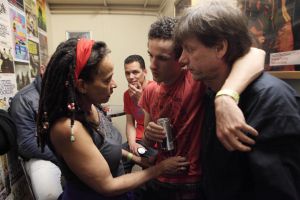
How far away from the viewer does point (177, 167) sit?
0.90m

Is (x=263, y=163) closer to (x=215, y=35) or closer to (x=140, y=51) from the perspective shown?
(x=215, y=35)

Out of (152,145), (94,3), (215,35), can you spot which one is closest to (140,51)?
(94,3)

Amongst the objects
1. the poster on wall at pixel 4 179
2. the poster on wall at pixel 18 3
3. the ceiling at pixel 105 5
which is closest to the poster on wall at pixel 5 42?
the poster on wall at pixel 18 3

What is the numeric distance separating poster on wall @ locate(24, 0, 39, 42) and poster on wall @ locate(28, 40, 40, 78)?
0.20 feet

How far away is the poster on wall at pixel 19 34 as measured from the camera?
6.19 ft

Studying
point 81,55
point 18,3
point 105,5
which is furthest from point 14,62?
point 105,5

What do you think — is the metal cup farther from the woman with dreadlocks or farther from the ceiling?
the ceiling

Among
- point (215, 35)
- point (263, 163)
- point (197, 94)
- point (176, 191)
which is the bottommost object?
point (176, 191)

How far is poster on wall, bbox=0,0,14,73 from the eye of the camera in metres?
1.68

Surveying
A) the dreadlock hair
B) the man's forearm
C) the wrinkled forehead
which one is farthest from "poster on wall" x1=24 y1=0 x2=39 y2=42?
the man's forearm

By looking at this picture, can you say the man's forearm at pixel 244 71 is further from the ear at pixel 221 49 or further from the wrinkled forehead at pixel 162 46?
the wrinkled forehead at pixel 162 46

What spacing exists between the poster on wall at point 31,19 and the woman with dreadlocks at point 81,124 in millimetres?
1627

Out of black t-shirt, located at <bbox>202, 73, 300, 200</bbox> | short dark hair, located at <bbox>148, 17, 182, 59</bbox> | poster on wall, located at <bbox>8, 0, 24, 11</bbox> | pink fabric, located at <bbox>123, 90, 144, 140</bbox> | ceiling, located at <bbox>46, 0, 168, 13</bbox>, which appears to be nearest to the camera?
black t-shirt, located at <bbox>202, 73, 300, 200</bbox>

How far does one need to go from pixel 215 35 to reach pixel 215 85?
17 cm
